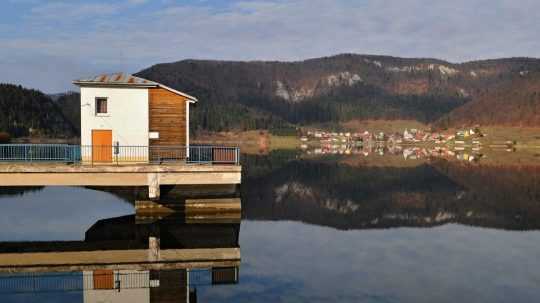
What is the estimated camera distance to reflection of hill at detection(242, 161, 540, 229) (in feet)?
136

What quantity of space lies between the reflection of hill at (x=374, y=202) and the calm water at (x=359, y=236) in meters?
0.11

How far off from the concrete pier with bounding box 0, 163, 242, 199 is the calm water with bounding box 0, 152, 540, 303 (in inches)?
116

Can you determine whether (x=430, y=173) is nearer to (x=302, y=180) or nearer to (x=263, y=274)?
(x=302, y=180)

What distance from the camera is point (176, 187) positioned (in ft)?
118

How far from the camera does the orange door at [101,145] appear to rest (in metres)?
35.5

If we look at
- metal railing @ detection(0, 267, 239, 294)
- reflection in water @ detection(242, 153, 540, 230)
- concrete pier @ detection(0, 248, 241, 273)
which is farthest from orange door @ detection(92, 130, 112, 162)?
metal railing @ detection(0, 267, 239, 294)

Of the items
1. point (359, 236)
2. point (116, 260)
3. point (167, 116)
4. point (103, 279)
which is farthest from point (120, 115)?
point (359, 236)

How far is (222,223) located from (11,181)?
1261cm

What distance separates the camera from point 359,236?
3512cm

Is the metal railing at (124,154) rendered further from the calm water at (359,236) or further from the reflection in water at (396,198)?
the reflection in water at (396,198)

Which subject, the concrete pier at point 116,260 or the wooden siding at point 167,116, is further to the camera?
the wooden siding at point 167,116

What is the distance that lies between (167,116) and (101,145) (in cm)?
466

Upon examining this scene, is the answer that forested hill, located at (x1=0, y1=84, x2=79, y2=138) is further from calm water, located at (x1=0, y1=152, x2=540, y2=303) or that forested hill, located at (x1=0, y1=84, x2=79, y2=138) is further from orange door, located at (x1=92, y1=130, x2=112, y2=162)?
orange door, located at (x1=92, y1=130, x2=112, y2=162)

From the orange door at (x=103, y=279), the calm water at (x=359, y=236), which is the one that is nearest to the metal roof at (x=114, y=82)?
the calm water at (x=359, y=236)
